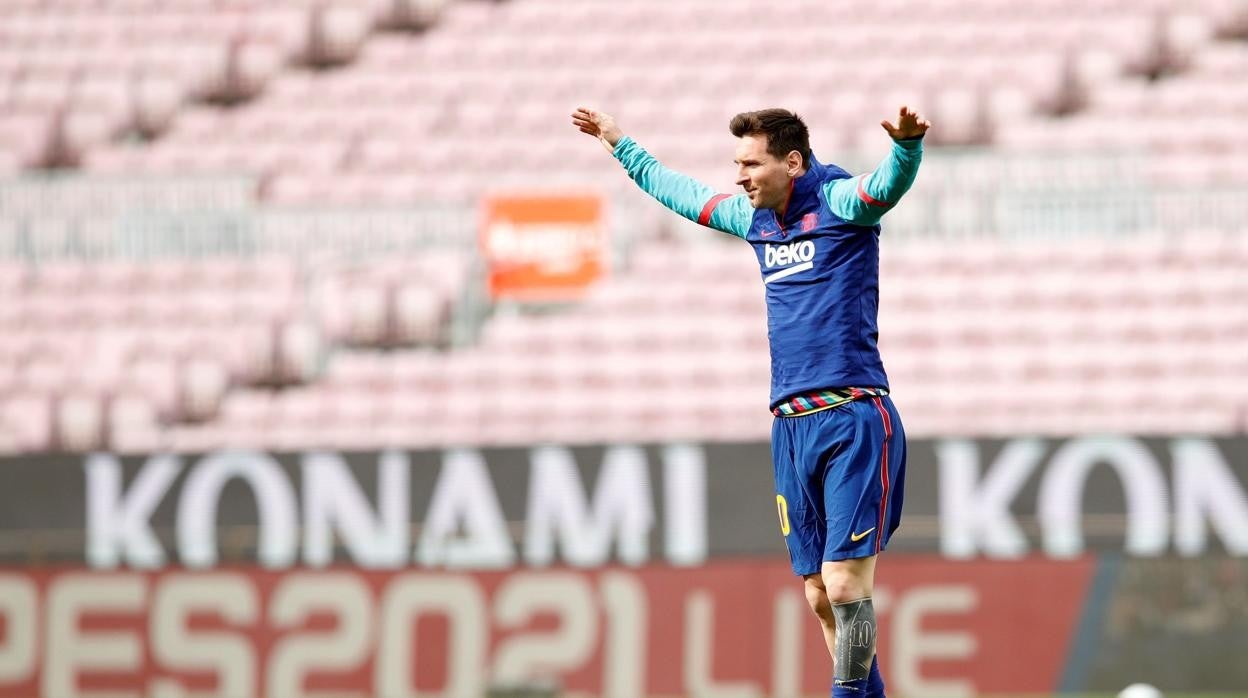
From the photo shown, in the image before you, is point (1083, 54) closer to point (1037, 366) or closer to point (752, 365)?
point (1037, 366)

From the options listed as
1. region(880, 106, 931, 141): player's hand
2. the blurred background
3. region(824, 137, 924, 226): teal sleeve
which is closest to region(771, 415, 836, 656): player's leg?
region(824, 137, 924, 226): teal sleeve

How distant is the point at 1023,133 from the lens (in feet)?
41.7

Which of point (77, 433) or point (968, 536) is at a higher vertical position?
point (77, 433)

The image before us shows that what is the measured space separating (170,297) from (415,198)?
2.01 meters

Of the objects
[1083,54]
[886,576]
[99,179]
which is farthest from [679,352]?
[99,179]

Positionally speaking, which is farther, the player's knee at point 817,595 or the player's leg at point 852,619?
the player's knee at point 817,595

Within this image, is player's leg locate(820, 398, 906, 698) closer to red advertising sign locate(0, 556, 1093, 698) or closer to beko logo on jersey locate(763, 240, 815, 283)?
beko logo on jersey locate(763, 240, 815, 283)

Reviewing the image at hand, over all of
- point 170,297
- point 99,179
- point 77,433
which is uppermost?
point 99,179

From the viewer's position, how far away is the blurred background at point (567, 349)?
427 inches

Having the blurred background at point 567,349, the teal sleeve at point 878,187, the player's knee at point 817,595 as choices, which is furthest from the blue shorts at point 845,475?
the blurred background at point 567,349

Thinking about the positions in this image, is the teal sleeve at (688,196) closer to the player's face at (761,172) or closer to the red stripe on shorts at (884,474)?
the player's face at (761,172)

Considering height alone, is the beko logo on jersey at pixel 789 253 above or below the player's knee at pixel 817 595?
above

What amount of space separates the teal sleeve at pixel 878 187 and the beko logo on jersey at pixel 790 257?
0.15 m

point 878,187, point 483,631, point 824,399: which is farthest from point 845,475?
point 483,631
